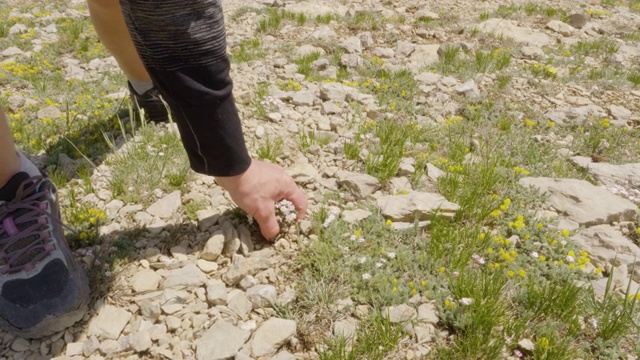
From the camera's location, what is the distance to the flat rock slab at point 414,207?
323 centimetres

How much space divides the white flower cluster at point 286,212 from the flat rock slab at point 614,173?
2798 mm

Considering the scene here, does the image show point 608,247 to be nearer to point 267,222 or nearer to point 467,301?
point 467,301

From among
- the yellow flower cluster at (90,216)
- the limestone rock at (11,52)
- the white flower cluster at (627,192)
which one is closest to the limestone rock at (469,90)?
the white flower cluster at (627,192)

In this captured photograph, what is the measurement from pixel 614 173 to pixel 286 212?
9.87ft

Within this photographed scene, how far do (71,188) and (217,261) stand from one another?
143cm

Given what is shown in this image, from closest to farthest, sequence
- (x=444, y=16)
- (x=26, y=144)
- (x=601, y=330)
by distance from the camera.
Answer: (x=601, y=330)
(x=26, y=144)
(x=444, y=16)

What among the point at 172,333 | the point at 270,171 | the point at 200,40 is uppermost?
the point at 200,40

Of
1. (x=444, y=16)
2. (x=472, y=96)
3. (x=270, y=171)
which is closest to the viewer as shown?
(x=270, y=171)

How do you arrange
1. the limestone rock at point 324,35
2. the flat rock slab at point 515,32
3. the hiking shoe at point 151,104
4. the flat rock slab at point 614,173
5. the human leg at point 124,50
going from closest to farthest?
the human leg at point 124,50
the flat rock slab at point 614,173
the hiking shoe at point 151,104
the limestone rock at point 324,35
the flat rock slab at point 515,32

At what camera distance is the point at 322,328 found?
8.42 feet

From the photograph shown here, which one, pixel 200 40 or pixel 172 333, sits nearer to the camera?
pixel 200 40

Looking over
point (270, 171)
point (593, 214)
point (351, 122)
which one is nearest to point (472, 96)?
point (351, 122)

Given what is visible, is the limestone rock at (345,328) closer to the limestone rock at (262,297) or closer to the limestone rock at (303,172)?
the limestone rock at (262,297)

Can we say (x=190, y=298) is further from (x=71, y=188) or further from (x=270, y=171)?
(x=71, y=188)
